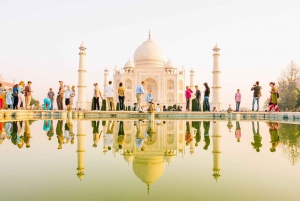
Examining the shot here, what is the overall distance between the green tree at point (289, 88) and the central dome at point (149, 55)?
554 inches

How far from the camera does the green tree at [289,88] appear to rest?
2662cm

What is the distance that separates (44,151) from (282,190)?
2.70 meters

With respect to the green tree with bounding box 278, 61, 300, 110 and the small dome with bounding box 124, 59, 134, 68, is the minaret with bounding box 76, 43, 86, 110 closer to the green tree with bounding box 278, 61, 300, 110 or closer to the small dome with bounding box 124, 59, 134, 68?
the small dome with bounding box 124, 59, 134, 68

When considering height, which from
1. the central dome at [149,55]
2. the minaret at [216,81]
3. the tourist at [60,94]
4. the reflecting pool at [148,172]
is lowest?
the reflecting pool at [148,172]

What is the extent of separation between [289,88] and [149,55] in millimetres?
16000

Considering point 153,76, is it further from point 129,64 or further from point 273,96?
point 273,96

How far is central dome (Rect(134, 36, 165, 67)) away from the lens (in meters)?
34.8

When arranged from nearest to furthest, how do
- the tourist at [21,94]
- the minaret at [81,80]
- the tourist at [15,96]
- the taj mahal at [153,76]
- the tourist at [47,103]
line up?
the tourist at [21,94], the tourist at [15,96], the tourist at [47,103], the minaret at [81,80], the taj mahal at [153,76]

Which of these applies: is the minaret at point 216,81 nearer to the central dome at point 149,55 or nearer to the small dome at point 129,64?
the central dome at point 149,55

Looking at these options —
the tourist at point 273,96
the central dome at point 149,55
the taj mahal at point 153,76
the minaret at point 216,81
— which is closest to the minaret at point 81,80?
the taj mahal at point 153,76

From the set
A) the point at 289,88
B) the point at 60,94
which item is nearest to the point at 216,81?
the point at 289,88

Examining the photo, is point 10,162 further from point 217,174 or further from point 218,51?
point 218,51

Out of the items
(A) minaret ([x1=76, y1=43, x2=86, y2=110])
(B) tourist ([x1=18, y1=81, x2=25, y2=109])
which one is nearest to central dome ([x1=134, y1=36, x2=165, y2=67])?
(A) minaret ([x1=76, y1=43, x2=86, y2=110])

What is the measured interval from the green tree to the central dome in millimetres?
14064
